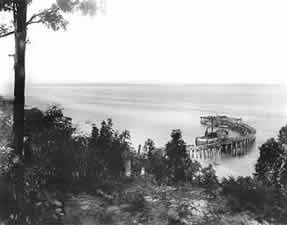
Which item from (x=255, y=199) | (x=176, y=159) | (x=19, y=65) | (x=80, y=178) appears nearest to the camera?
(x=19, y=65)

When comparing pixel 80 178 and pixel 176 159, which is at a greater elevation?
pixel 80 178

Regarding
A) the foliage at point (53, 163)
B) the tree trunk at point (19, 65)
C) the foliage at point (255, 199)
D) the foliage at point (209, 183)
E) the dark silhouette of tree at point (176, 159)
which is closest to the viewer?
the foliage at point (53, 163)

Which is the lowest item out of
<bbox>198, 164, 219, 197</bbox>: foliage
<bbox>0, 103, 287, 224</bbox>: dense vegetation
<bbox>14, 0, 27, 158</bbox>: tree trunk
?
<bbox>198, 164, 219, 197</bbox>: foliage

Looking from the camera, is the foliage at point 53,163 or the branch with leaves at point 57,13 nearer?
the foliage at point 53,163

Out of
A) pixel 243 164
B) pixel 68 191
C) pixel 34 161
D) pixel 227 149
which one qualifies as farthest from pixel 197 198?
Answer: pixel 227 149

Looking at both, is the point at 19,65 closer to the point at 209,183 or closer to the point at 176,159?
the point at 209,183

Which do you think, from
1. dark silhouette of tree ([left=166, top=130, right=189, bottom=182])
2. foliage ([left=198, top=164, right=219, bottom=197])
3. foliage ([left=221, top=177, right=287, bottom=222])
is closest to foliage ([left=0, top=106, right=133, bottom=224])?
dark silhouette of tree ([left=166, top=130, right=189, bottom=182])

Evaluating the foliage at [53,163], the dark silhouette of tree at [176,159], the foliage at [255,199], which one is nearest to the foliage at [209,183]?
the foliage at [255,199]

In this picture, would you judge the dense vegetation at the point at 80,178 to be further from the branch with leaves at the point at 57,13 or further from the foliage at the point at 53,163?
the branch with leaves at the point at 57,13

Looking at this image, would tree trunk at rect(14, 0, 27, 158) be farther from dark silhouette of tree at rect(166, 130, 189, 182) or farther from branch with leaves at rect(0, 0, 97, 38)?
dark silhouette of tree at rect(166, 130, 189, 182)

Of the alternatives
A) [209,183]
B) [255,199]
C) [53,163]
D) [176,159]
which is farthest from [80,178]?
[176,159]
